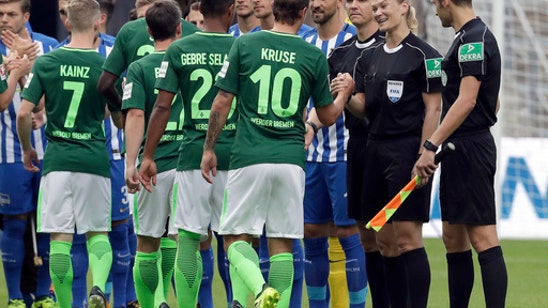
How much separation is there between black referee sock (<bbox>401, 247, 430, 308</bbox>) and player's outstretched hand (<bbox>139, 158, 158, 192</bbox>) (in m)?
1.70

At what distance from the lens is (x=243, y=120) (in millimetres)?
8047

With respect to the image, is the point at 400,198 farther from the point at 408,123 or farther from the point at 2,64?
the point at 2,64

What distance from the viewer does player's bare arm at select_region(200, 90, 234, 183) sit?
7973 millimetres

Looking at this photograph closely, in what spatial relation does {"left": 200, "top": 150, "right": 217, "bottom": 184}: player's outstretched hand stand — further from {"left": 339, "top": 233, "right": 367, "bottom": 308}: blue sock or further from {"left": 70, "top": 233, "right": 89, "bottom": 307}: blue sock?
{"left": 70, "top": 233, "right": 89, "bottom": 307}: blue sock

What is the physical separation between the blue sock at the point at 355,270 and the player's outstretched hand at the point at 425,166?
5.02 ft

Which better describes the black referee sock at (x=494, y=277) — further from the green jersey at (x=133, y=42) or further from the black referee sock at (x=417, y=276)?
the green jersey at (x=133, y=42)

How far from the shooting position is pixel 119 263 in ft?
34.2

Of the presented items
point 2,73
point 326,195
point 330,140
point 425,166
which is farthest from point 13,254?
point 425,166

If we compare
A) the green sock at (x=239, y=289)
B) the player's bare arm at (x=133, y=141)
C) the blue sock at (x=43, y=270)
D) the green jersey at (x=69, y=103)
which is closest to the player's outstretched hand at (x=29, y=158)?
the green jersey at (x=69, y=103)

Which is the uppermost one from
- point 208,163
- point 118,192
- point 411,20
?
point 411,20

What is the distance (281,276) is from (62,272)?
1.94 metres

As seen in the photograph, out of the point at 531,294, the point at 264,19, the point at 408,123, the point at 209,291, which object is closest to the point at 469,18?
the point at 408,123

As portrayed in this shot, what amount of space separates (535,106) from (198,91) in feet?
46.5

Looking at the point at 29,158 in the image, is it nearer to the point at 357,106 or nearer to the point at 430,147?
the point at 357,106
